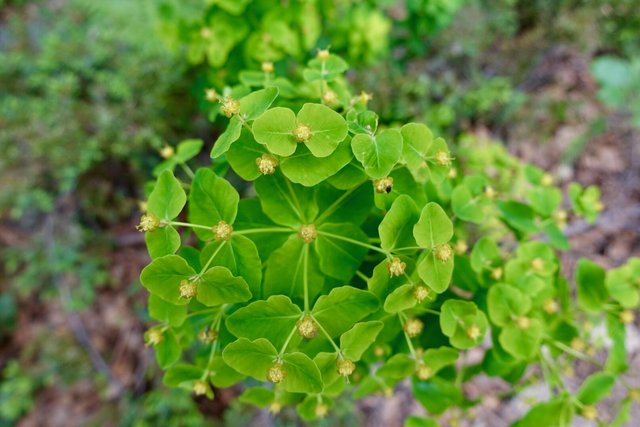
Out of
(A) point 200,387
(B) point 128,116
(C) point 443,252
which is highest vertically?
(C) point 443,252

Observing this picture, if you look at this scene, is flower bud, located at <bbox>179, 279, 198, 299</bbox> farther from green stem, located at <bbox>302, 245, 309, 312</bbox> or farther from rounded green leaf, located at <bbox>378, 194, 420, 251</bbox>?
rounded green leaf, located at <bbox>378, 194, 420, 251</bbox>

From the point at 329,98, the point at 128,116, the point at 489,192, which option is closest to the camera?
the point at 329,98

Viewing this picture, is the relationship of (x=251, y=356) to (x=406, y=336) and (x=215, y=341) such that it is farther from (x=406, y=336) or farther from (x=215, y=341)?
(x=406, y=336)

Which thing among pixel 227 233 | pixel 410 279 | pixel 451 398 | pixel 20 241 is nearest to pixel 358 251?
pixel 410 279

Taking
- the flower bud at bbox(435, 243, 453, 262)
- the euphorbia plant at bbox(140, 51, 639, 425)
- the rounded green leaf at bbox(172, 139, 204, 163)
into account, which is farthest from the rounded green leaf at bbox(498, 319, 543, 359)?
the rounded green leaf at bbox(172, 139, 204, 163)

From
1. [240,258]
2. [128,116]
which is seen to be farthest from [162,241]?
[128,116]

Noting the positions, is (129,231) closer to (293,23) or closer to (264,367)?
(293,23)
